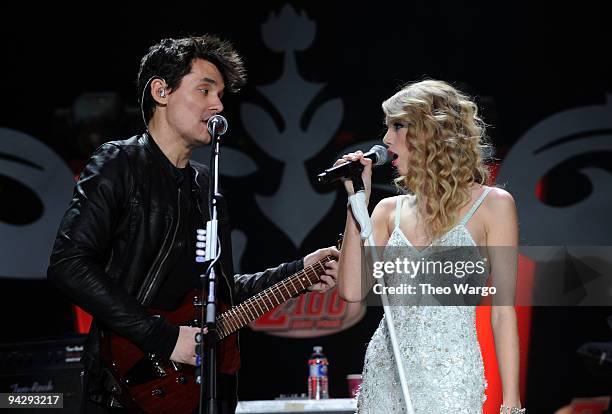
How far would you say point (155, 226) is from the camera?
289cm

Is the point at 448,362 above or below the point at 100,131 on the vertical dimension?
below

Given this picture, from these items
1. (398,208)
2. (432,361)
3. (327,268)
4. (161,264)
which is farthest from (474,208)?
(161,264)

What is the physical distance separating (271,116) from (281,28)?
1.97 feet

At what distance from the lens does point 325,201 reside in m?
5.16

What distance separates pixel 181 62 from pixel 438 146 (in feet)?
3.68

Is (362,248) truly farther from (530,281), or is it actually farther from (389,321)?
(530,281)

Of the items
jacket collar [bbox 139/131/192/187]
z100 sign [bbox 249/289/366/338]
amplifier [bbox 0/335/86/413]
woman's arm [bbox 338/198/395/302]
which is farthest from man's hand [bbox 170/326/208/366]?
z100 sign [bbox 249/289/366/338]

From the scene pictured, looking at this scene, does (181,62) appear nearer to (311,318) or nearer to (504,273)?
(504,273)

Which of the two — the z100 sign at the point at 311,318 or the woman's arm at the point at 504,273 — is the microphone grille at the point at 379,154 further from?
the z100 sign at the point at 311,318

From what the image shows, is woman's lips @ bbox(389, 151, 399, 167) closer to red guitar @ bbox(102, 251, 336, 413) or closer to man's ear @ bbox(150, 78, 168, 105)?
red guitar @ bbox(102, 251, 336, 413)

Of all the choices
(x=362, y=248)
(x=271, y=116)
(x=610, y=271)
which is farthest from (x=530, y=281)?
(x=362, y=248)

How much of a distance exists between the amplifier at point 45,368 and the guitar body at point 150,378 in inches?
50.4

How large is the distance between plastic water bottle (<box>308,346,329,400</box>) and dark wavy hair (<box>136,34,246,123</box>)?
6.88 feet

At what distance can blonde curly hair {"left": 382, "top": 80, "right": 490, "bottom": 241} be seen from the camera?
259cm
